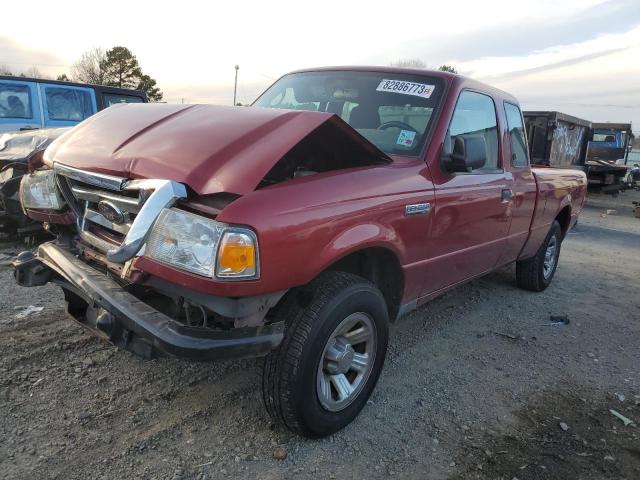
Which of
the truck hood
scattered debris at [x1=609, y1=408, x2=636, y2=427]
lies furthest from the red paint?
scattered debris at [x1=609, y1=408, x2=636, y2=427]

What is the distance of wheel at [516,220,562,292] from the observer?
18.1 ft

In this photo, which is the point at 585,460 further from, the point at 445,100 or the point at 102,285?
the point at 102,285

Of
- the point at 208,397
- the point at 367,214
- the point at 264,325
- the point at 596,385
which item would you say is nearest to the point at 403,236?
the point at 367,214

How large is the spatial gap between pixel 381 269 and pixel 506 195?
1.55 metres

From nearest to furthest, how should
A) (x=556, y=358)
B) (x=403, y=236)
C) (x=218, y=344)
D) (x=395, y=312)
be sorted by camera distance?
(x=218, y=344)
(x=403, y=236)
(x=395, y=312)
(x=556, y=358)

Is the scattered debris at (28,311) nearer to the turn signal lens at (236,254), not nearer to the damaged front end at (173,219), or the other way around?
the damaged front end at (173,219)

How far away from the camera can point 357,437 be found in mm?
2764

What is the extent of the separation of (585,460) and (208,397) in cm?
212

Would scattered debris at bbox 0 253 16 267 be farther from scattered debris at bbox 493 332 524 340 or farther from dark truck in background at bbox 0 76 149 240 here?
scattered debris at bbox 493 332 524 340

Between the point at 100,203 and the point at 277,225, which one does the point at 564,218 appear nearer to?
the point at 277,225

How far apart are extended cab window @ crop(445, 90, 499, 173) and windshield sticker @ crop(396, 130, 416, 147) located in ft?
0.76

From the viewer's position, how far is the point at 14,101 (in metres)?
7.93

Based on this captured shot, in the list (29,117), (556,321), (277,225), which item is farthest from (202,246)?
(29,117)

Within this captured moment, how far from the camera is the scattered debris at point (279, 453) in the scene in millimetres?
2531
